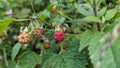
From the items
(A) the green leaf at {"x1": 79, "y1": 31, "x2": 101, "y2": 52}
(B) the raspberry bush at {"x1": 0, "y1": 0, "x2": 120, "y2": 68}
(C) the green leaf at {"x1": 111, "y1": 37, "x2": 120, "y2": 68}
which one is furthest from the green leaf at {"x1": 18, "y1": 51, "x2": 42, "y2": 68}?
(C) the green leaf at {"x1": 111, "y1": 37, "x2": 120, "y2": 68}

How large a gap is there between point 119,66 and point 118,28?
0.46 metres

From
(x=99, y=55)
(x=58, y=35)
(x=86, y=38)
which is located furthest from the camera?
(x=58, y=35)

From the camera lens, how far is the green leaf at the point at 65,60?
1.40 meters

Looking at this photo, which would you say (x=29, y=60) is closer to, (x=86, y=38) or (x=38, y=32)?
(x=38, y=32)

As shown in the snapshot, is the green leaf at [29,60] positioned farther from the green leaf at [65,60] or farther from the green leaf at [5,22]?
the green leaf at [5,22]

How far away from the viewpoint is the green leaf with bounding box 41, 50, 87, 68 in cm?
140

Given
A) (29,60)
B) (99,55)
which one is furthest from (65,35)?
(99,55)

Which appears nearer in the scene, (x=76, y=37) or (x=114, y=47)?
(x=114, y=47)

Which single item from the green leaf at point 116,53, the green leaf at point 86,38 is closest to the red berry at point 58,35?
the green leaf at point 86,38

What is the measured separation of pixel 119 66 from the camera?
103 cm

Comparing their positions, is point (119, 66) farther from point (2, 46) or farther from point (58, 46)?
point (2, 46)

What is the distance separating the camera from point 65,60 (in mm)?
1429

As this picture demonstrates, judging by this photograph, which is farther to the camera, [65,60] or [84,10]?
[84,10]

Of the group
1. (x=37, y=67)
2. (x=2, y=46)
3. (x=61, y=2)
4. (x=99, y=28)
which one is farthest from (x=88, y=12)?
(x=2, y=46)
